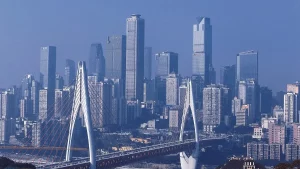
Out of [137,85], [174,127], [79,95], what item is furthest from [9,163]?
[137,85]

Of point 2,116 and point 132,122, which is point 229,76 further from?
point 2,116

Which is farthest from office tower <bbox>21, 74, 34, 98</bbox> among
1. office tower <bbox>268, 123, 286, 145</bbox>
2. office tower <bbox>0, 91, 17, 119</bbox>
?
office tower <bbox>268, 123, 286, 145</bbox>

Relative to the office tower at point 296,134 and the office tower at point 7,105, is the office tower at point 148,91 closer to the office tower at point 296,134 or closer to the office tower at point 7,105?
the office tower at point 7,105

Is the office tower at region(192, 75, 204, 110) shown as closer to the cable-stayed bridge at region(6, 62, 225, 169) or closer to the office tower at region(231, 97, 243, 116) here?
the office tower at region(231, 97, 243, 116)

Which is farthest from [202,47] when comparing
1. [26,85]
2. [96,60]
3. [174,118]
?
[174,118]

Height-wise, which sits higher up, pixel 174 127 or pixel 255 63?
pixel 255 63

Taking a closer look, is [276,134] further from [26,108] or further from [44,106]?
[26,108]
